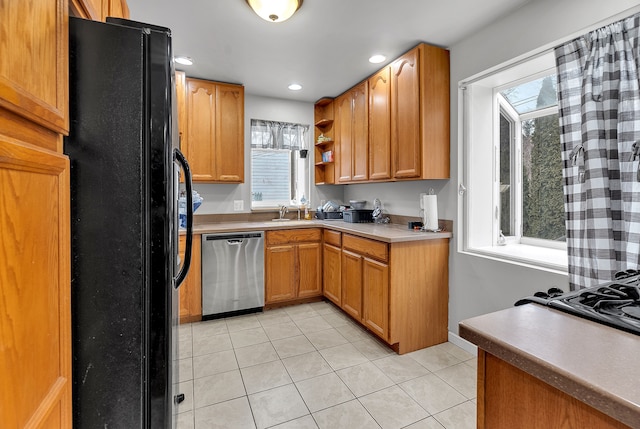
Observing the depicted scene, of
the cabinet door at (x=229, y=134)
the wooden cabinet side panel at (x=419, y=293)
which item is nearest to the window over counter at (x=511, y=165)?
the wooden cabinet side panel at (x=419, y=293)

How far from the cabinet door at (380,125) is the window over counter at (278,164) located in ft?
4.06

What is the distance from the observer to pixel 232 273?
307 cm

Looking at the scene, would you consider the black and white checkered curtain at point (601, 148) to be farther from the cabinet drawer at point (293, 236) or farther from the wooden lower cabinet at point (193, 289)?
the wooden lower cabinet at point (193, 289)

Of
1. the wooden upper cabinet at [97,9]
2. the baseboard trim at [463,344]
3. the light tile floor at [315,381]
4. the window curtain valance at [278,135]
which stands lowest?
the light tile floor at [315,381]

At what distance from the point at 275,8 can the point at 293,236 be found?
2139 millimetres

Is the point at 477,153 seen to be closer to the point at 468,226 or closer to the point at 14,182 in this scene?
the point at 468,226

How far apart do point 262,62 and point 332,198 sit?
2.01m

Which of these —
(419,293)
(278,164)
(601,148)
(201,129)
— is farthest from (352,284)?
(201,129)

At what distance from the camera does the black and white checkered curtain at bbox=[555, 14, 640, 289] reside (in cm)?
149

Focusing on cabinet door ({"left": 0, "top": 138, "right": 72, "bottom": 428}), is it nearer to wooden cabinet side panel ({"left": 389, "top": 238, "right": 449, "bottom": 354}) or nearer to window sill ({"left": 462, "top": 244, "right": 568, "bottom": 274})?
wooden cabinet side panel ({"left": 389, "top": 238, "right": 449, "bottom": 354})

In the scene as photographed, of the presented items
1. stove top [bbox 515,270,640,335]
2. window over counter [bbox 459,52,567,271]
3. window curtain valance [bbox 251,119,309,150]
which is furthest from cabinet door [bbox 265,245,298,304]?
stove top [bbox 515,270,640,335]

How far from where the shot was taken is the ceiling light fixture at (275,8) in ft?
6.03

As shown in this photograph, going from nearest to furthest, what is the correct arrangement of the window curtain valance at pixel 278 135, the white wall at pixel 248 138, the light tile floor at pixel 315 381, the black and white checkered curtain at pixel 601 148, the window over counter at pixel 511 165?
the black and white checkered curtain at pixel 601 148
the light tile floor at pixel 315 381
the window over counter at pixel 511 165
the white wall at pixel 248 138
the window curtain valance at pixel 278 135

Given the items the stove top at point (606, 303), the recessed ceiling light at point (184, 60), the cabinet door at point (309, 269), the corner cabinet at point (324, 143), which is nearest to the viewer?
the stove top at point (606, 303)
